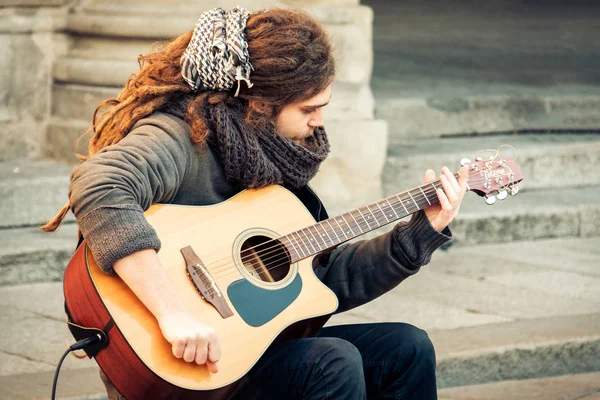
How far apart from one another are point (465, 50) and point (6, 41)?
4.34m

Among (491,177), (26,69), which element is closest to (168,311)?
(491,177)

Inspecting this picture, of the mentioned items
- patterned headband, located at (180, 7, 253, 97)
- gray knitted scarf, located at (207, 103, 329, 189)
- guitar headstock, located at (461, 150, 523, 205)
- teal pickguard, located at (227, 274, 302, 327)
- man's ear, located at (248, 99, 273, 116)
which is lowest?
teal pickguard, located at (227, 274, 302, 327)

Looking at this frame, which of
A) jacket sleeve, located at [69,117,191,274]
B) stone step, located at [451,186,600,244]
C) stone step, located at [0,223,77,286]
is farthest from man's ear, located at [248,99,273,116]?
stone step, located at [451,186,600,244]

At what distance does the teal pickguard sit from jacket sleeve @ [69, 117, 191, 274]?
9.8 inches

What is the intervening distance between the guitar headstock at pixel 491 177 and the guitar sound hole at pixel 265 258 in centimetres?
60

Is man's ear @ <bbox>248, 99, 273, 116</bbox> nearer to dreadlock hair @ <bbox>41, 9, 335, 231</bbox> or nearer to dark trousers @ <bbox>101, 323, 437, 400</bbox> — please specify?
dreadlock hair @ <bbox>41, 9, 335, 231</bbox>

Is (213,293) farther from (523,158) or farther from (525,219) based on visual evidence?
(523,158)

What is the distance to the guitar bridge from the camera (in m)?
2.62

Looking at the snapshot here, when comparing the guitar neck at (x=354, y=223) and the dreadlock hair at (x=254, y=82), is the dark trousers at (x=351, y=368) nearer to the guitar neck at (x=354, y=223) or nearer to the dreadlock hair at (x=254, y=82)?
the guitar neck at (x=354, y=223)

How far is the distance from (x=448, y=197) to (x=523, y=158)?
9.93 ft

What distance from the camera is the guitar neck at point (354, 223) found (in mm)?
2846

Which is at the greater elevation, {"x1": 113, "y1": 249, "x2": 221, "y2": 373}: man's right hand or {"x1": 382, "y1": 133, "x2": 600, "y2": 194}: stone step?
{"x1": 113, "y1": 249, "x2": 221, "y2": 373}: man's right hand

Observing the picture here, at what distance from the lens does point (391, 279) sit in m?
2.96

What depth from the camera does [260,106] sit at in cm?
284
